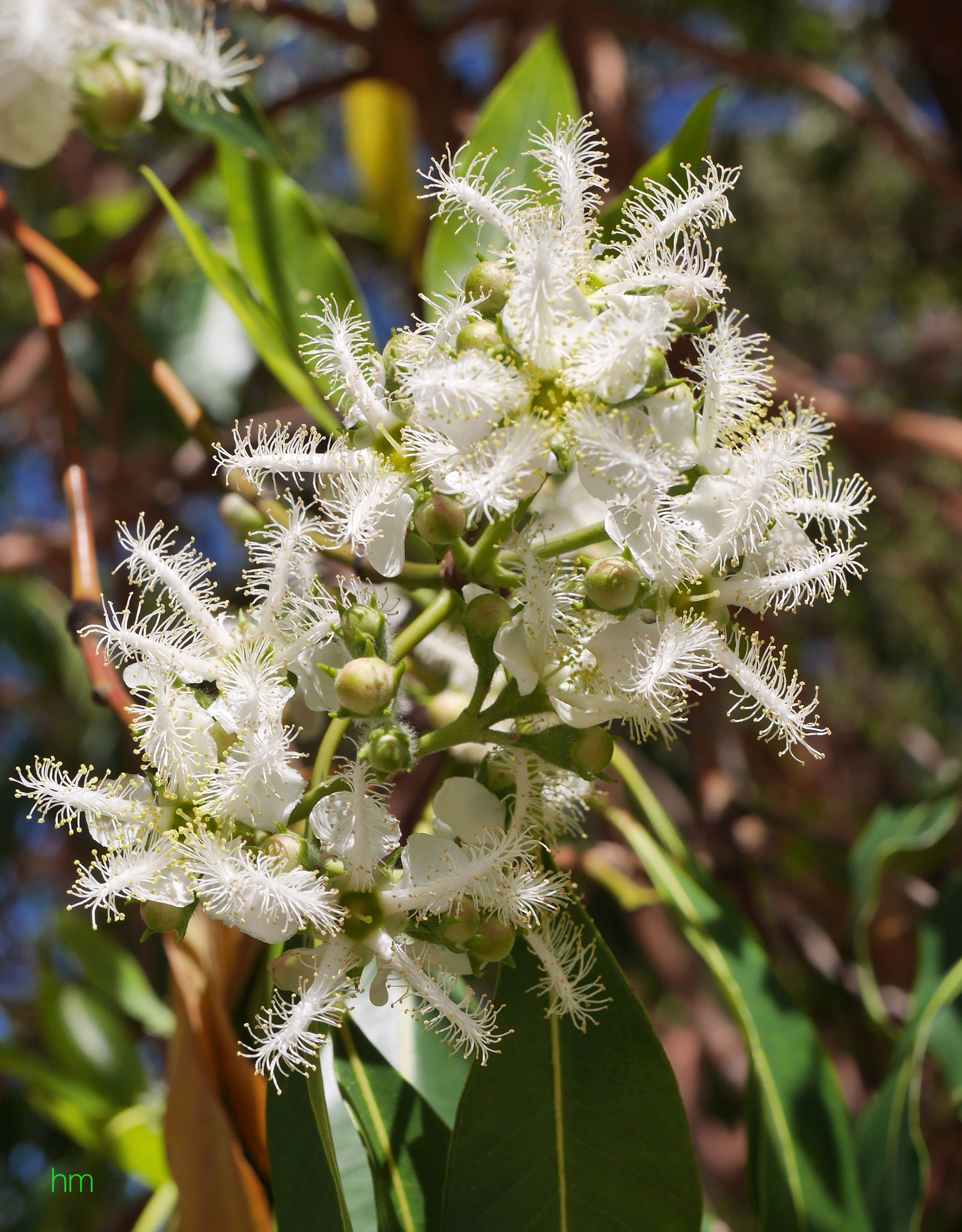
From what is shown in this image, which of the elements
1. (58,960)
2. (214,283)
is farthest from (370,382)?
(58,960)

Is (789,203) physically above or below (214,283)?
above

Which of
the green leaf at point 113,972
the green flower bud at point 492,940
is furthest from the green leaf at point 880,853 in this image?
→ the green leaf at point 113,972

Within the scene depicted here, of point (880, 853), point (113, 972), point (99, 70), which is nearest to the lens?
point (99, 70)

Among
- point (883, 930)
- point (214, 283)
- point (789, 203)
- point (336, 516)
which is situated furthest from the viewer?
point (789, 203)

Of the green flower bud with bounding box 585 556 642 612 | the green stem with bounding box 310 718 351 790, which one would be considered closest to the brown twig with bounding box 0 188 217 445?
the green stem with bounding box 310 718 351 790

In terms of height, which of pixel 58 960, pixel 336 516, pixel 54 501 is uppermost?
pixel 336 516

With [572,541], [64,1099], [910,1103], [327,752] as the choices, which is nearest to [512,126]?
[572,541]

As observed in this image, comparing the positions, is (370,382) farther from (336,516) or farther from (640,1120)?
(640,1120)

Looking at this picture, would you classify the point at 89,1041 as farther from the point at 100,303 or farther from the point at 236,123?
the point at 236,123
